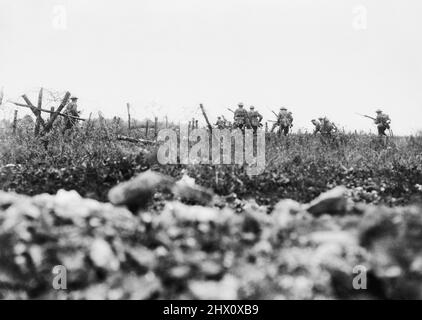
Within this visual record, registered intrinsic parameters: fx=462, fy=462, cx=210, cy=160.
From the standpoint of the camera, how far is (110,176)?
7875 mm

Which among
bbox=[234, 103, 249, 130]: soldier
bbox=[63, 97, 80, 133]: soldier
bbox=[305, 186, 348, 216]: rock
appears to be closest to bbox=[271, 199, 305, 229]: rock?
bbox=[305, 186, 348, 216]: rock

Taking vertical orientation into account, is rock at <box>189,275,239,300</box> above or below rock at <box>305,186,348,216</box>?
below

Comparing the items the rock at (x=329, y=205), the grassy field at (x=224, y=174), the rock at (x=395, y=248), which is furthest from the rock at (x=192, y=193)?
the rock at (x=395, y=248)

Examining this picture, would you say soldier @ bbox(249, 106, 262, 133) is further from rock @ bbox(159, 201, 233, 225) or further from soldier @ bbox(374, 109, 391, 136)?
rock @ bbox(159, 201, 233, 225)

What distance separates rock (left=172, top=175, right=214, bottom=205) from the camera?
274 inches

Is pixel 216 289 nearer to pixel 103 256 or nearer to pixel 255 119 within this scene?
pixel 103 256

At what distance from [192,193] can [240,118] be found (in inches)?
409

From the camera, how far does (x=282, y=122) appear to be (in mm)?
18016

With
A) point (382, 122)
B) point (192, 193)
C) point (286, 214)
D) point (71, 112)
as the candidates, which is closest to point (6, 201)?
point (192, 193)

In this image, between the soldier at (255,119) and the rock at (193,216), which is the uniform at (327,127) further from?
the rock at (193,216)

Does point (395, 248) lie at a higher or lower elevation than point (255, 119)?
lower
